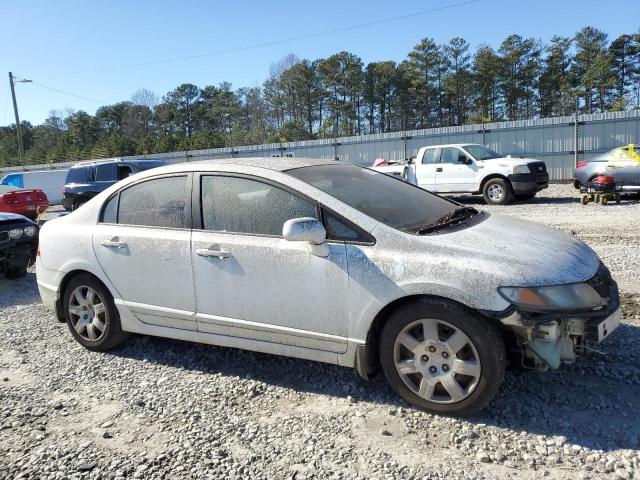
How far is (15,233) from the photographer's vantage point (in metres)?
7.56

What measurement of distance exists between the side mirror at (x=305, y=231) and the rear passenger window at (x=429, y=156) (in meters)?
13.6

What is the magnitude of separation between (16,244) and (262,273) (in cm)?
548

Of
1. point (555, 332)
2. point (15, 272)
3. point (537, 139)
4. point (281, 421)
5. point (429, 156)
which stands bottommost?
point (281, 421)

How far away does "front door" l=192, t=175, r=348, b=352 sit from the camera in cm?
348

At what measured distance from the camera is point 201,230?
400 cm

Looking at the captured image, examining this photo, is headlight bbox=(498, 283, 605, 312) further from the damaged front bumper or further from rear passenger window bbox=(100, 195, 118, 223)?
rear passenger window bbox=(100, 195, 118, 223)

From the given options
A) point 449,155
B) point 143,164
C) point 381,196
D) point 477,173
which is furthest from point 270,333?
point 449,155

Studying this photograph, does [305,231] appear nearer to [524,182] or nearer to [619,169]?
[524,182]

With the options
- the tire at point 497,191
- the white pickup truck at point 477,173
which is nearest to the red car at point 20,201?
the white pickup truck at point 477,173

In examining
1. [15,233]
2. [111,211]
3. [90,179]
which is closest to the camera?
[111,211]

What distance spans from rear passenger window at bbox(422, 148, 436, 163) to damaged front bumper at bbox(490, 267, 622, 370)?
44.3ft

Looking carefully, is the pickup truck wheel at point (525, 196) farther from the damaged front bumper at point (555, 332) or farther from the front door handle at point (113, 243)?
the front door handle at point (113, 243)

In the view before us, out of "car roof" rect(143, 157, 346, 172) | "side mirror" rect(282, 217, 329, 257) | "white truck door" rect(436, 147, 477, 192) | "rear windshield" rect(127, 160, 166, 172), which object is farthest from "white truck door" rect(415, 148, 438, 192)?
"side mirror" rect(282, 217, 329, 257)

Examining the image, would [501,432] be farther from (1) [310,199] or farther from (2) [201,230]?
(2) [201,230]
